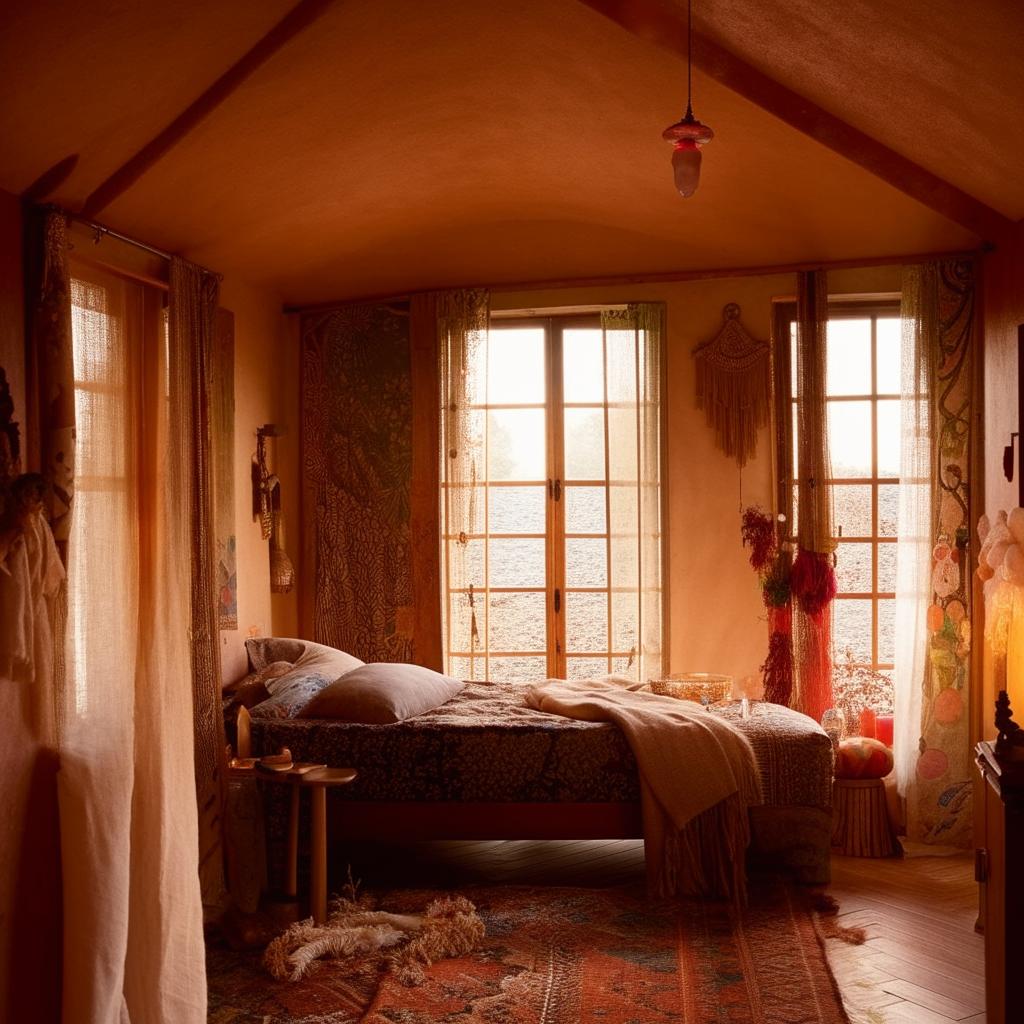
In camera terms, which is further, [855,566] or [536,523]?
[536,523]

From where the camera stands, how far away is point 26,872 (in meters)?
2.93

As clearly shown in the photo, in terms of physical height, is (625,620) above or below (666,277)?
below

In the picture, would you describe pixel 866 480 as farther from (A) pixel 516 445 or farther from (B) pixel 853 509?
(A) pixel 516 445

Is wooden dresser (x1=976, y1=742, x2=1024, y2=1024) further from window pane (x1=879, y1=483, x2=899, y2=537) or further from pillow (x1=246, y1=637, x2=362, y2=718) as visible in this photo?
window pane (x1=879, y1=483, x2=899, y2=537)

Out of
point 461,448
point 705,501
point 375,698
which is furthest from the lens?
point 461,448

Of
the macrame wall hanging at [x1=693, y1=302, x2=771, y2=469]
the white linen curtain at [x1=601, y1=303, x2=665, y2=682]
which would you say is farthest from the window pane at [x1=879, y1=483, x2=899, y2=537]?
the white linen curtain at [x1=601, y1=303, x2=665, y2=682]

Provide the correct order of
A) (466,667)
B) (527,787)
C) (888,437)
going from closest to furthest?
1. (527,787)
2. (888,437)
3. (466,667)

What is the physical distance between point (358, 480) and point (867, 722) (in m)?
2.89

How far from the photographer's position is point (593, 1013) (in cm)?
347

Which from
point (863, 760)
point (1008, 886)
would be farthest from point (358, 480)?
point (1008, 886)

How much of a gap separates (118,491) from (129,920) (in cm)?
163

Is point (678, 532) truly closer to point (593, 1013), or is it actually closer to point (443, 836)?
point (443, 836)

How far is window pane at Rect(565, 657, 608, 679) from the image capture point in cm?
619

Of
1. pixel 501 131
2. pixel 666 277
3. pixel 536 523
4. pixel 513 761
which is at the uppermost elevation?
pixel 501 131
